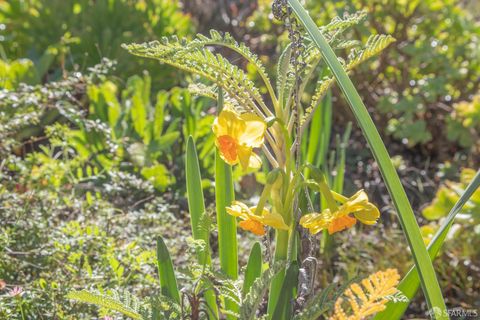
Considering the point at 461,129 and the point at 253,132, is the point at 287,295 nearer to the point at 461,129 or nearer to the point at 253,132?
the point at 253,132

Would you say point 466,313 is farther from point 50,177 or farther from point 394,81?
point 394,81

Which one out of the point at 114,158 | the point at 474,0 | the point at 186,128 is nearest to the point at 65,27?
the point at 186,128

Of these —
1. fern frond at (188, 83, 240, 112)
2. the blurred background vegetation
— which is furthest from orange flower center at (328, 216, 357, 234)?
the blurred background vegetation

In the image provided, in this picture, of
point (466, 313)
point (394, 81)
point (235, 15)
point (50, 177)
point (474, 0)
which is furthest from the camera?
→ point (474, 0)

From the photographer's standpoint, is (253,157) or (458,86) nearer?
(253,157)

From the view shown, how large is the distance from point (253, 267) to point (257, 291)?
243mm

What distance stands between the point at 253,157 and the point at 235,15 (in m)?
3.81

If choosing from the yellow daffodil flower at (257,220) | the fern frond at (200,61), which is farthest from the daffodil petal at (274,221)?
the fern frond at (200,61)

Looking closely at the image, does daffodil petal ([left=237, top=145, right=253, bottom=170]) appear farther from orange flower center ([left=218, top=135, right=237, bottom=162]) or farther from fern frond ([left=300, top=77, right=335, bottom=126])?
fern frond ([left=300, top=77, right=335, bottom=126])

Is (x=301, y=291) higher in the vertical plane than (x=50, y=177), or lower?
lower

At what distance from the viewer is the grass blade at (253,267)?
5.13ft

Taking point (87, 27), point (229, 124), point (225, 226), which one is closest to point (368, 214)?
point (229, 124)

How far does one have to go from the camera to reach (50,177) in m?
2.34

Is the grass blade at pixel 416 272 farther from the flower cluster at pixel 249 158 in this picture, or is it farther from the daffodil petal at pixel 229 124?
the daffodil petal at pixel 229 124
